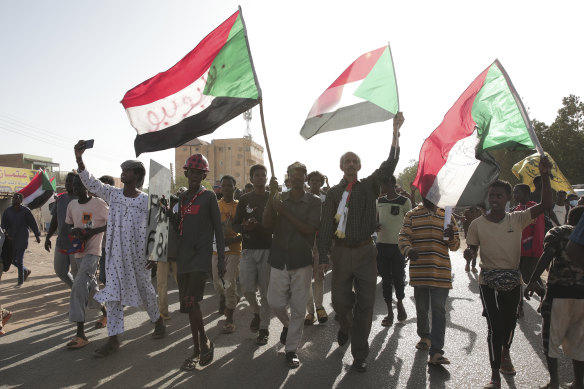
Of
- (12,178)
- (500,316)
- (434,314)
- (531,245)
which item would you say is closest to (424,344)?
(434,314)

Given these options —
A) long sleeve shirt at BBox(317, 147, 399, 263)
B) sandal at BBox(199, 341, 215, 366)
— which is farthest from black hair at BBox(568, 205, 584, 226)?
sandal at BBox(199, 341, 215, 366)

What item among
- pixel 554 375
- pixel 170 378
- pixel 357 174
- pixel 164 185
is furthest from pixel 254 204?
pixel 554 375

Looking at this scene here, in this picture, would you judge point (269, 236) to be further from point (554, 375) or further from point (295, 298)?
point (554, 375)

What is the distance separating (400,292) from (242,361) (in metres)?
2.93

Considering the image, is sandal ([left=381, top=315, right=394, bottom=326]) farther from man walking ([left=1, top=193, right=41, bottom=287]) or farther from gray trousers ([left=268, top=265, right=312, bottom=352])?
man walking ([left=1, top=193, right=41, bottom=287])

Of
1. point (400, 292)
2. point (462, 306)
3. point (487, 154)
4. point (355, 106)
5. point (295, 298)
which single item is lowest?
point (462, 306)

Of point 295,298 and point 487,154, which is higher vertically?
point 487,154

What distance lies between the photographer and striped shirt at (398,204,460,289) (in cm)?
468

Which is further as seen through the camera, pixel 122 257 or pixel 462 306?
pixel 462 306

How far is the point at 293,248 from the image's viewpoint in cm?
477

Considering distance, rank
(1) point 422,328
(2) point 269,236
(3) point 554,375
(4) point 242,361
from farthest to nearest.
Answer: (2) point 269,236 → (1) point 422,328 → (4) point 242,361 → (3) point 554,375

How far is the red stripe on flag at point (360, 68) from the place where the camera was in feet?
17.6

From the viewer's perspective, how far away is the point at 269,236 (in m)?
5.84

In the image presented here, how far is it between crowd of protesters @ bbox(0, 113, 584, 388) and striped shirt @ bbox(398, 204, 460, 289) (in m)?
0.01
